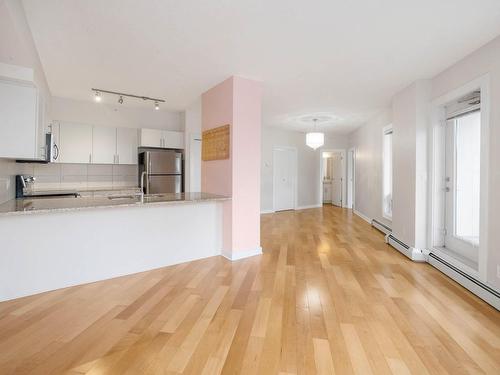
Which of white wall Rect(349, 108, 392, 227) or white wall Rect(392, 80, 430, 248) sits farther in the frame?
white wall Rect(349, 108, 392, 227)

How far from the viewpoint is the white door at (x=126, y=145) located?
517cm

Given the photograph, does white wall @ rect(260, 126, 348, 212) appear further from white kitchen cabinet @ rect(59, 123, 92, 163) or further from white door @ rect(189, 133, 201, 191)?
white kitchen cabinet @ rect(59, 123, 92, 163)

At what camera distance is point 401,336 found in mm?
1910

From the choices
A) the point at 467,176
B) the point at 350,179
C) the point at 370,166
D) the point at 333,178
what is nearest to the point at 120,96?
the point at 467,176

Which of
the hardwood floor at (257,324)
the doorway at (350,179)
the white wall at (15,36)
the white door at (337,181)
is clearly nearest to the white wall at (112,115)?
the white wall at (15,36)

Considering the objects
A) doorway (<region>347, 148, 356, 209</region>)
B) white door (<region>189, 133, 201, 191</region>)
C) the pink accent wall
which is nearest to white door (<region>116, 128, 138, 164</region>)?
white door (<region>189, 133, 201, 191</region>)

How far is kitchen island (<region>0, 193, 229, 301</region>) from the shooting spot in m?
2.43

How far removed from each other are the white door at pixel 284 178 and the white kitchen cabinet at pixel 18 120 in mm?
5983

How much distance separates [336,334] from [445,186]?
110 inches

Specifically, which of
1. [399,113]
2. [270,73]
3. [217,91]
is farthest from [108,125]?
[399,113]

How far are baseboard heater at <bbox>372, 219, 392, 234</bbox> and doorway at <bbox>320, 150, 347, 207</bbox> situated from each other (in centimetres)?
323

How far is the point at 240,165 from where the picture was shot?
143 inches

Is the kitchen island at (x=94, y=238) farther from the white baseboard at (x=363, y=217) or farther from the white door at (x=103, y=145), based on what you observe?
the white baseboard at (x=363, y=217)

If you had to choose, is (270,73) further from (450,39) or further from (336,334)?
(336,334)
